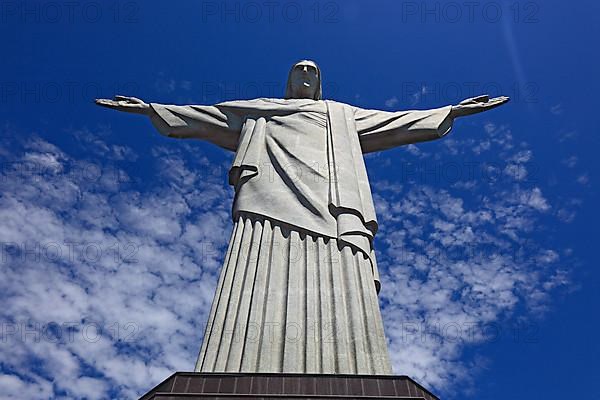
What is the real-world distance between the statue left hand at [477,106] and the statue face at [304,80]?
2.44 meters

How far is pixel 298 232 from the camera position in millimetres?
8766

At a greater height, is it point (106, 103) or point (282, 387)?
point (106, 103)

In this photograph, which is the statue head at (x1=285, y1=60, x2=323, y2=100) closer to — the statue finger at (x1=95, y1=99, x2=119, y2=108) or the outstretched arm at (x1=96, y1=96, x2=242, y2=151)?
the outstretched arm at (x1=96, y1=96, x2=242, y2=151)

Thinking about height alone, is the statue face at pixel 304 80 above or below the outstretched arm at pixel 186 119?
above

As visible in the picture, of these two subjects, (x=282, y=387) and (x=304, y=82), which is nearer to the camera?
(x=282, y=387)

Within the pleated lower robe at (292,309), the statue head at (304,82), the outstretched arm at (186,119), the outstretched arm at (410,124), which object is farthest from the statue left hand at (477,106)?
the pleated lower robe at (292,309)

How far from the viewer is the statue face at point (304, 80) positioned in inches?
478

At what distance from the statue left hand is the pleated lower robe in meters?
4.16

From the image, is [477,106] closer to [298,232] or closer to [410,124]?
[410,124]

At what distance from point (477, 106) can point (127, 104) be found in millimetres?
5773

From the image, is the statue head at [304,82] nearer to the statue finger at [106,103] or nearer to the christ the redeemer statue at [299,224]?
the christ the redeemer statue at [299,224]

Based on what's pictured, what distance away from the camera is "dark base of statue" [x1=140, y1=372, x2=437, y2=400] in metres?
5.62

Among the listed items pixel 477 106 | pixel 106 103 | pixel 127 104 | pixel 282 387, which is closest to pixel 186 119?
pixel 127 104

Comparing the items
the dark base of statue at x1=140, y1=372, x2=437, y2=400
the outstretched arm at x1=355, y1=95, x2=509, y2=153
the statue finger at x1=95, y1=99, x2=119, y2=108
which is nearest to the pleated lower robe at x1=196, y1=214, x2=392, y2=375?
the dark base of statue at x1=140, y1=372, x2=437, y2=400
